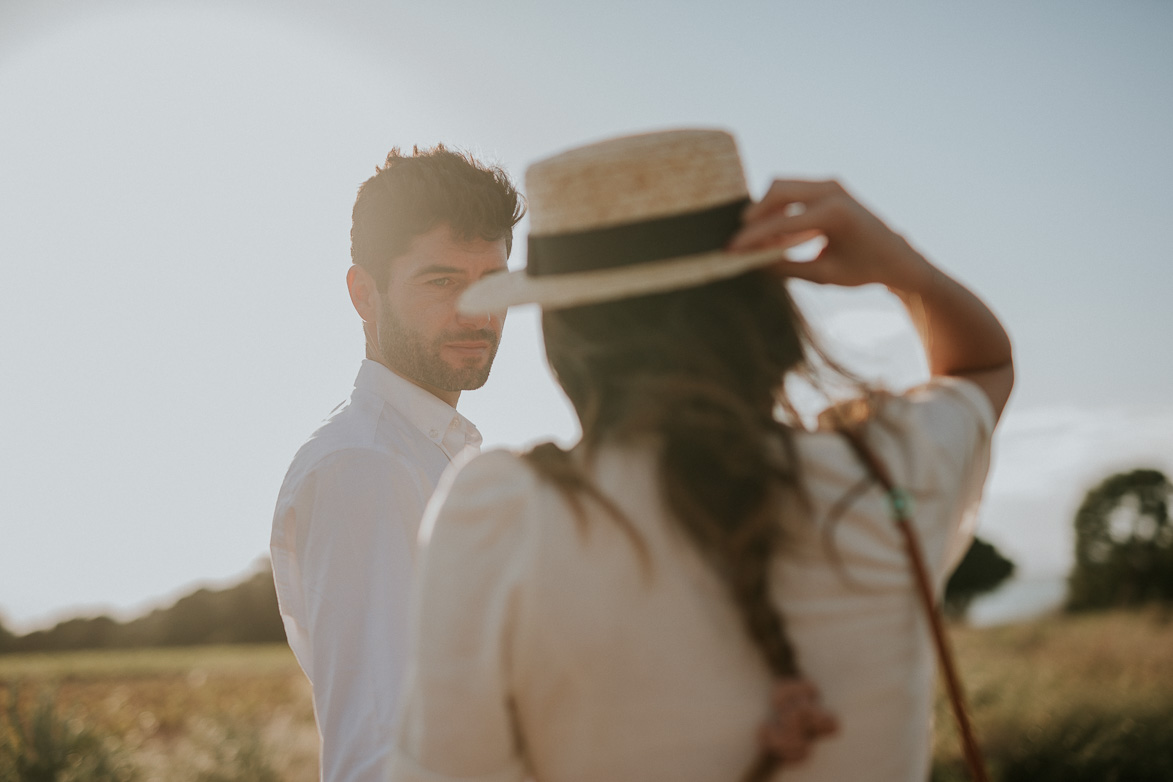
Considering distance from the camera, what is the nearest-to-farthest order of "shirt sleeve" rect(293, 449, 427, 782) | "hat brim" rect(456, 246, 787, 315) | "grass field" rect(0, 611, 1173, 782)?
"hat brim" rect(456, 246, 787, 315) < "shirt sleeve" rect(293, 449, 427, 782) < "grass field" rect(0, 611, 1173, 782)

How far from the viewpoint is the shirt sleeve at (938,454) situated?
124 cm

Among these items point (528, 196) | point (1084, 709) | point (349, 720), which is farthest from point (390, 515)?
point (1084, 709)

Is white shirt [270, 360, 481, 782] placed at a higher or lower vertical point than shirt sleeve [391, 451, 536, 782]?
lower

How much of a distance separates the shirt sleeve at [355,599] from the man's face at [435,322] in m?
0.81

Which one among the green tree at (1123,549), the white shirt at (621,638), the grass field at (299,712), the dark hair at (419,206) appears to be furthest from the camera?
the green tree at (1123,549)

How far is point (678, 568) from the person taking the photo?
1136 millimetres

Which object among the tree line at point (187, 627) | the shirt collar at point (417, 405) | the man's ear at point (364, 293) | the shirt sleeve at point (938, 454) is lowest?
the tree line at point (187, 627)

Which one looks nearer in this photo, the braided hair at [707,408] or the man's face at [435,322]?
the braided hair at [707,408]

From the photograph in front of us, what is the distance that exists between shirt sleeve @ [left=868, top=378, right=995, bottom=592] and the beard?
2.15 metres

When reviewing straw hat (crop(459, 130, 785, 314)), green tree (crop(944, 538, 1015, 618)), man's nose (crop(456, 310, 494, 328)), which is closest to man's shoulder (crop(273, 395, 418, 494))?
man's nose (crop(456, 310, 494, 328))

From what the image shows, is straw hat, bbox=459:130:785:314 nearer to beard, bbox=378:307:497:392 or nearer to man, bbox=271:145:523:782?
man, bbox=271:145:523:782

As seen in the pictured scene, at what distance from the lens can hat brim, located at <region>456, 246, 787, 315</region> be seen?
3.99ft

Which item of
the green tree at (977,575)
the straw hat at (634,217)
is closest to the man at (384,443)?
the straw hat at (634,217)

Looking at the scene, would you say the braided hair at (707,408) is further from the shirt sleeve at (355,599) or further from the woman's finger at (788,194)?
the shirt sleeve at (355,599)
